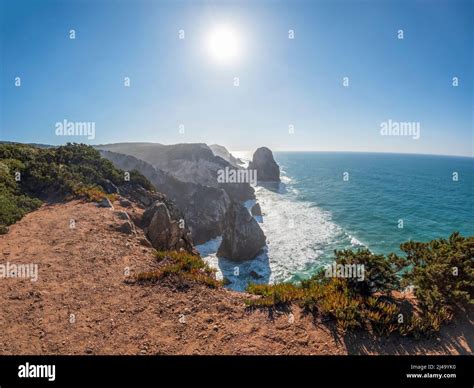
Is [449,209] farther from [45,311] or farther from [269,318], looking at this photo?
[45,311]

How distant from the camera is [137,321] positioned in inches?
318

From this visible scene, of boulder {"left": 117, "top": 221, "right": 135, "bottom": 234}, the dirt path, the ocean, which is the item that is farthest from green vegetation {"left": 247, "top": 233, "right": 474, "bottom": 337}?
the ocean

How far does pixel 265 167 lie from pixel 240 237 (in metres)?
68.2

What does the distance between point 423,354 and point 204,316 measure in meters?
6.45

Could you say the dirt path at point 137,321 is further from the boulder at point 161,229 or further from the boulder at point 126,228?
the boulder at point 161,229

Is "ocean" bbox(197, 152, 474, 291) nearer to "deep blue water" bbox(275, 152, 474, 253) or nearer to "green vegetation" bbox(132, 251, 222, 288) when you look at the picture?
"deep blue water" bbox(275, 152, 474, 253)

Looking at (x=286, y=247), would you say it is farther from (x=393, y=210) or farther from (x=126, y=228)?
(x=393, y=210)

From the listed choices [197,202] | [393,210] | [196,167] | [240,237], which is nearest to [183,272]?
[240,237]

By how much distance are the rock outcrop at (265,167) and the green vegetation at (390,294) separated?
8803 cm

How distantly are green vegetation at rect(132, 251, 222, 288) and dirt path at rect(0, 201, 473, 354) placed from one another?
1.46 ft

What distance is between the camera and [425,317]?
7.94 metres

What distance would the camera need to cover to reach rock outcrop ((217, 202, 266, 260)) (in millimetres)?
32969

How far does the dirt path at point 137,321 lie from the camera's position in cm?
705
